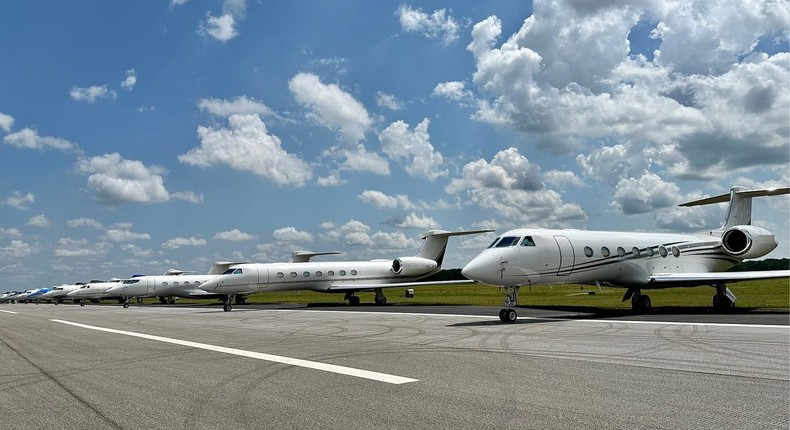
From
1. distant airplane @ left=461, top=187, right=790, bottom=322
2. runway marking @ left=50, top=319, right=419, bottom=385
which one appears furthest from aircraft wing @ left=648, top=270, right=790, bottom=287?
runway marking @ left=50, top=319, right=419, bottom=385

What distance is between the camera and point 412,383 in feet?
23.6

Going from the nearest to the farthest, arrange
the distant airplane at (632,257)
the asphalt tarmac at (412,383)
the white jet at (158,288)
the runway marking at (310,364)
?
the asphalt tarmac at (412,383) < the runway marking at (310,364) < the distant airplane at (632,257) < the white jet at (158,288)

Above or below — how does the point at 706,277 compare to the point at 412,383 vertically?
above

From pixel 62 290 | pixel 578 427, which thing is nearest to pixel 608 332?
pixel 578 427

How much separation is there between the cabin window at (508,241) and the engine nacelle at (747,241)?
40.0 ft

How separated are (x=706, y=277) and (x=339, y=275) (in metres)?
26.6

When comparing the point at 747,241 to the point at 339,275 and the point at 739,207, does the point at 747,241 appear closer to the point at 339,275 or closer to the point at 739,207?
the point at 739,207

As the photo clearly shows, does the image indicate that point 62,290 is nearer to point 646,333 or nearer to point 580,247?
point 580,247

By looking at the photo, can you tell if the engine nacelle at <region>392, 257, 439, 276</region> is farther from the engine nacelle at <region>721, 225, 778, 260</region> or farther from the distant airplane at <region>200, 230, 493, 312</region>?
the engine nacelle at <region>721, 225, 778, 260</region>

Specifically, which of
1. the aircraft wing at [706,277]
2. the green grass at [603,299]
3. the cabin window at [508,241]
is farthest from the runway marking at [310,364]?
the green grass at [603,299]

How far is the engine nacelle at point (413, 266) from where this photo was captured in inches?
1790

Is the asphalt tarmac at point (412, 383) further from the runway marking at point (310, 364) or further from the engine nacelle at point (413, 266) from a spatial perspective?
the engine nacelle at point (413, 266)

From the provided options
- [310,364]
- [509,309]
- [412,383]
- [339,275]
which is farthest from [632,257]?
[339,275]

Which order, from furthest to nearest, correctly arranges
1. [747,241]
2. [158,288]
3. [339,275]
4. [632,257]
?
[158,288]
[339,275]
[747,241]
[632,257]
